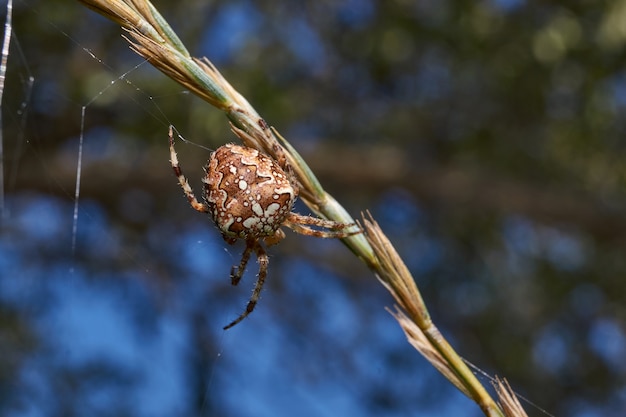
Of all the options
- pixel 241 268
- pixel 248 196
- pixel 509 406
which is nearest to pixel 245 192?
pixel 248 196

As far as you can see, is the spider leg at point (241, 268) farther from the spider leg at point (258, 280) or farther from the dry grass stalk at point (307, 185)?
the dry grass stalk at point (307, 185)

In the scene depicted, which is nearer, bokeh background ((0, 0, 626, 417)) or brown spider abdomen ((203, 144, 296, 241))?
brown spider abdomen ((203, 144, 296, 241))

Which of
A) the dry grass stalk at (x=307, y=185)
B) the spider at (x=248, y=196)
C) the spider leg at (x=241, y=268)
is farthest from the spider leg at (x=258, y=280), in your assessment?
the dry grass stalk at (x=307, y=185)

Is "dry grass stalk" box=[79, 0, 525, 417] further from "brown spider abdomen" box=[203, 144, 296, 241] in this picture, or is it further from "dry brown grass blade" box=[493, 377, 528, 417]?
"brown spider abdomen" box=[203, 144, 296, 241]

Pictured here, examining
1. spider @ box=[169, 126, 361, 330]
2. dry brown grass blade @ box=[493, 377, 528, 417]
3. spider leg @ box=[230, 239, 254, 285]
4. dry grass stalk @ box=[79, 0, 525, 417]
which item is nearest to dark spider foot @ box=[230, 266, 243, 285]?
spider leg @ box=[230, 239, 254, 285]

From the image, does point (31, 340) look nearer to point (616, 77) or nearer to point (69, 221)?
point (69, 221)

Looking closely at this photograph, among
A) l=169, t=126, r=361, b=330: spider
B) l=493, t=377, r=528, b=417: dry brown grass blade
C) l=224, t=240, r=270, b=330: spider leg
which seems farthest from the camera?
l=224, t=240, r=270, b=330: spider leg

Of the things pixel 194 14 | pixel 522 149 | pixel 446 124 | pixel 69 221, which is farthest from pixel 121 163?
pixel 522 149
